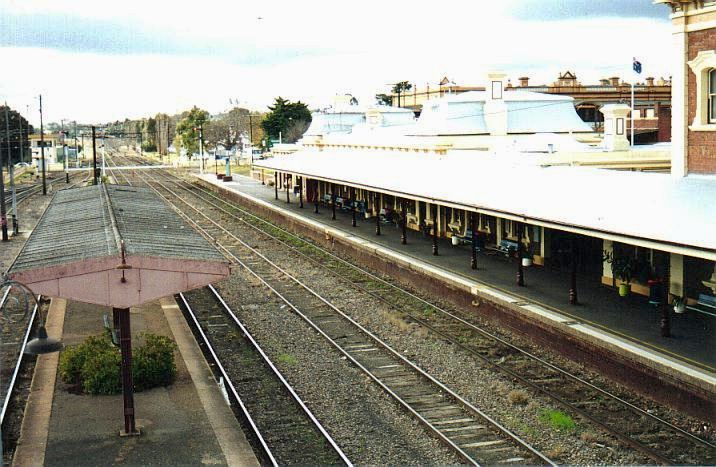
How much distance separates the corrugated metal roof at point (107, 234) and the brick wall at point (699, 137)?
11197 mm

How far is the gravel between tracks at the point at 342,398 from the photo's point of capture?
1282 cm

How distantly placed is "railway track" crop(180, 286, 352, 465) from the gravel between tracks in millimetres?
242

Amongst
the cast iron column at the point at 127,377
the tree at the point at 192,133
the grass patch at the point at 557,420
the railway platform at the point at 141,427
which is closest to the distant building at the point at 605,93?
the grass patch at the point at 557,420

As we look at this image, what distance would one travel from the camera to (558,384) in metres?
16.0

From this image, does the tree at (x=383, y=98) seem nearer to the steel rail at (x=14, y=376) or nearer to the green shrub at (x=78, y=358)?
the steel rail at (x=14, y=376)

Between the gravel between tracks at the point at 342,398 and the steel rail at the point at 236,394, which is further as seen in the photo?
the gravel between tracks at the point at 342,398

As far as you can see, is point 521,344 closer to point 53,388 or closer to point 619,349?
point 619,349

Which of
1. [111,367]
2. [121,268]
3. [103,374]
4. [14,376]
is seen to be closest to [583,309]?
[111,367]

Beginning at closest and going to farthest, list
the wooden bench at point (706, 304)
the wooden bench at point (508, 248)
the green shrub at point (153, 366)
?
the green shrub at point (153, 366)
the wooden bench at point (706, 304)
the wooden bench at point (508, 248)

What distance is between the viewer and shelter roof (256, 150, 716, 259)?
52.3ft

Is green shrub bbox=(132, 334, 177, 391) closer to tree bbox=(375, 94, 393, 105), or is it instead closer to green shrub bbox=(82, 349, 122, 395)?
green shrub bbox=(82, 349, 122, 395)

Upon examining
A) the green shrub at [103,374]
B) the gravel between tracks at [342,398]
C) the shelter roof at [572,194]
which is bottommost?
the gravel between tracks at [342,398]

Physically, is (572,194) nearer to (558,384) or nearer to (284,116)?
(558,384)

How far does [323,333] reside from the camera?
67.5 ft
